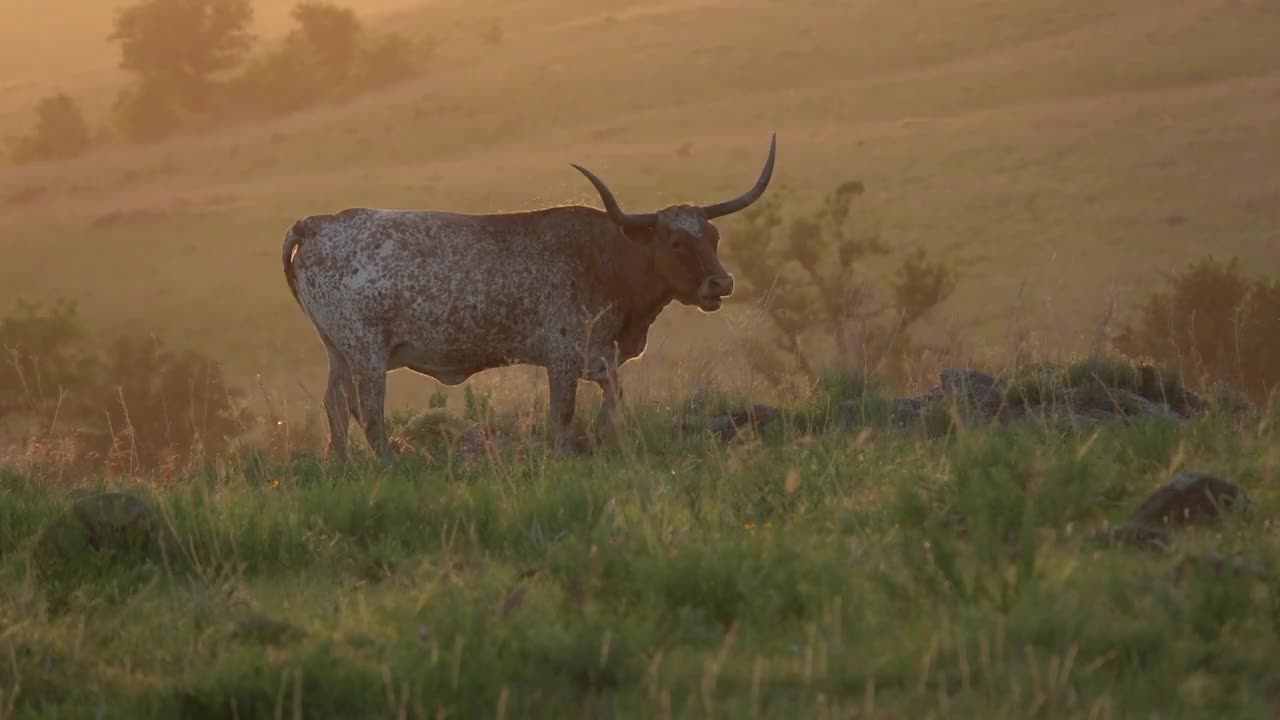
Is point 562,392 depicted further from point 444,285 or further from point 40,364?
point 40,364

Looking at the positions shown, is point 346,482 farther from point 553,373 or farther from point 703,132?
point 703,132

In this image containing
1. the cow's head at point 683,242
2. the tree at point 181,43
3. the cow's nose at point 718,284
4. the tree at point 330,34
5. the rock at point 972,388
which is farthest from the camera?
the tree at point 330,34

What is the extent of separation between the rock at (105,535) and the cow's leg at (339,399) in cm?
376

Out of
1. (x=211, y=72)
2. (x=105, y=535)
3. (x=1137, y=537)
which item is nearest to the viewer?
(x=1137, y=537)

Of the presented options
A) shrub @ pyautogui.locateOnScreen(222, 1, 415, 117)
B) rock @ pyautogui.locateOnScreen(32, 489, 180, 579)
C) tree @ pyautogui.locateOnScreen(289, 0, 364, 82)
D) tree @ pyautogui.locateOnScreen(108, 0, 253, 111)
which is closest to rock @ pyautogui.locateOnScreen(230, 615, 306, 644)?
rock @ pyautogui.locateOnScreen(32, 489, 180, 579)

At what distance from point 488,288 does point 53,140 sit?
52.2 metres

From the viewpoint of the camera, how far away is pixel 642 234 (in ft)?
35.7

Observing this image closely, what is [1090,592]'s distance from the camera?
5.50 m

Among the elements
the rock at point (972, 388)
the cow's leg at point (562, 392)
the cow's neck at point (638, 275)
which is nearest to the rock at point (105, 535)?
the cow's leg at point (562, 392)

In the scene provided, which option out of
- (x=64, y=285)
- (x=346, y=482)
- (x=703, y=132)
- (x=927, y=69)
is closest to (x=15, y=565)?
(x=346, y=482)

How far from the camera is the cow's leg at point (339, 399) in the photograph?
10.8 metres

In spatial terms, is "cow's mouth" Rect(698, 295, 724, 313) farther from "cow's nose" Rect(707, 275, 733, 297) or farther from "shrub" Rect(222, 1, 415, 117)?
Answer: "shrub" Rect(222, 1, 415, 117)

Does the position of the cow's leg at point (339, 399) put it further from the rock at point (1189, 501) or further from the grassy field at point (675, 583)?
the rock at point (1189, 501)

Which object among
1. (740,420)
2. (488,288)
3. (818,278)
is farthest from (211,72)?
(740,420)
